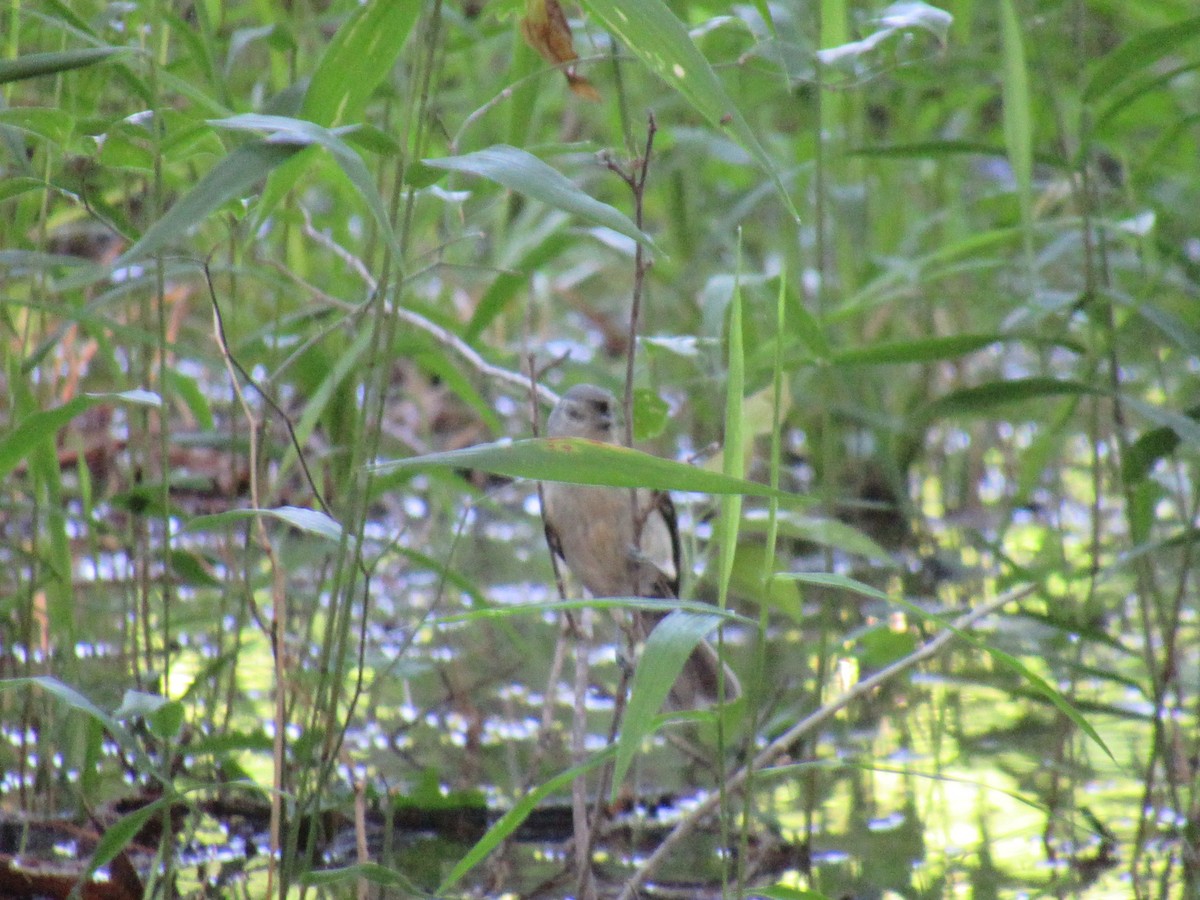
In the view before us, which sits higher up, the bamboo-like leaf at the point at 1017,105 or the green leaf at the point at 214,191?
the bamboo-like leaf at the point at 1017,105

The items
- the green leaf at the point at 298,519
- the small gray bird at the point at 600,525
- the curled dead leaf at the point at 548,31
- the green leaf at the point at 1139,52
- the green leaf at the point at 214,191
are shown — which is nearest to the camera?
the green leaf at the point at 214,191

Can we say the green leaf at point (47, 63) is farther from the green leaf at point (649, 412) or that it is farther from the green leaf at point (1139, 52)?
the green leaf at point (1139, 52)

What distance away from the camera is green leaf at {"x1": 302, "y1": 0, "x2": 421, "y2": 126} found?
1.11 m

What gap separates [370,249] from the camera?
Result: 1.64 metres

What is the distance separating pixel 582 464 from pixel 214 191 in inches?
11.7

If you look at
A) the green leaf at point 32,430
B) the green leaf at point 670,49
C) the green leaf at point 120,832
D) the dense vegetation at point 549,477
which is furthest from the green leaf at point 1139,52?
the green leaf at point 120,832

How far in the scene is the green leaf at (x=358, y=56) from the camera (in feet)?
3.63

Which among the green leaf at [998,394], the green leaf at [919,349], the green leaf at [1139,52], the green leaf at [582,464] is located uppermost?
the green leaf at [1139,52]

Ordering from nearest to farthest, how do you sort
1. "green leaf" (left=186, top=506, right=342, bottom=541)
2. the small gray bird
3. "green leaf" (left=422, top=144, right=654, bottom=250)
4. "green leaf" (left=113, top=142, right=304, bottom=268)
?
"green leaf" (left=113, top=142, right=304, bottom=268)
"green leaf" (left=422, top=144, right=654, bottom=250)
"green leaf" (left=186, top=506, right=342, bottom=541)
the small gray bird

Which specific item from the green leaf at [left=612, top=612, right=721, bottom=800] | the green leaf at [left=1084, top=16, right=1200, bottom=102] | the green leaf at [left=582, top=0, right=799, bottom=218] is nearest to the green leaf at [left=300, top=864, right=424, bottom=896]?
the green leaf at [left=612, top=612, right=721, bottom=800]

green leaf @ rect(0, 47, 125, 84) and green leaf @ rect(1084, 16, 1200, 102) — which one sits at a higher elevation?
green leaf @ rect(1084, 16, 1200, 102)

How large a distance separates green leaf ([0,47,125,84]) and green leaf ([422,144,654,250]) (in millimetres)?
243

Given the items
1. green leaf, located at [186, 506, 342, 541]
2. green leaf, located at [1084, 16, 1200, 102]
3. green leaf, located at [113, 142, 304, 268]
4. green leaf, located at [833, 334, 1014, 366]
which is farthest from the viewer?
green leaf, located at [833, 334, 1014, 366]

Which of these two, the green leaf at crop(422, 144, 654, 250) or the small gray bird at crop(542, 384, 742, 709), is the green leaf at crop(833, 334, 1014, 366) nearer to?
the small gray bird at crop(542, 384, 742, 709)
